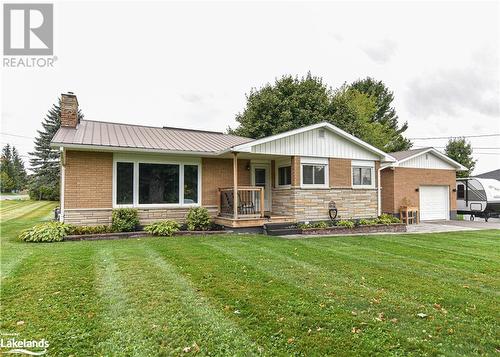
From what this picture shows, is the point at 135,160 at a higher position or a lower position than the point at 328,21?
lower

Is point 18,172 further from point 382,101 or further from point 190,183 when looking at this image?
point 382,101

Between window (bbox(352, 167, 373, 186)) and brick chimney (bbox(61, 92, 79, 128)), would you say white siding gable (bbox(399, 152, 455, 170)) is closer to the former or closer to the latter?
window (bbox(352, 167, 373, 186))

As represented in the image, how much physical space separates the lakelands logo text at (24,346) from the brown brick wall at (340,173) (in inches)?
451

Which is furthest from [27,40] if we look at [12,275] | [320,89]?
[320,89]

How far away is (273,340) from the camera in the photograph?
10.6 ft

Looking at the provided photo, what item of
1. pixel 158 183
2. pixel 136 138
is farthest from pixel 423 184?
pixel 136 138

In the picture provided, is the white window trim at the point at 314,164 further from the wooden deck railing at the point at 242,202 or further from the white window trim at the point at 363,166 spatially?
the wooden deck railing at the point at 242,202

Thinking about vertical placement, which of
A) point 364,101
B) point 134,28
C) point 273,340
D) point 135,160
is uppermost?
point 364,101

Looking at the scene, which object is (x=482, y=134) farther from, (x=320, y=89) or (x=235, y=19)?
(x=235, y=19)

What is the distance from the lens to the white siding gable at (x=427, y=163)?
17.0 m

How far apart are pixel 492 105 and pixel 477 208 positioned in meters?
11.2

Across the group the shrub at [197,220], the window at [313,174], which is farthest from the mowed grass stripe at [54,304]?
the window at [313,174]

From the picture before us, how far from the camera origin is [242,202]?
1209 cm

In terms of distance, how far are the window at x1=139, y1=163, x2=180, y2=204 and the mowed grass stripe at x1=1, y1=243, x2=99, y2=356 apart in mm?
4777
